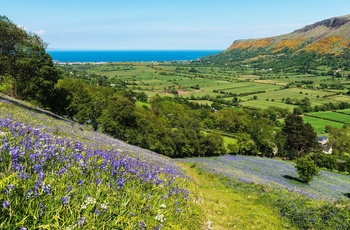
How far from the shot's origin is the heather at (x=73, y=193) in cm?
502

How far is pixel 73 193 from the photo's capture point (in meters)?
6.23

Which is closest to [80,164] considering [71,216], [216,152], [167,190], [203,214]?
[71,216]

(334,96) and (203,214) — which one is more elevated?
(203,214)

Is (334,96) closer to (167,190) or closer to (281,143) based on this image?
(281,143)

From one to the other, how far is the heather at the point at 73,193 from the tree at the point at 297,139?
3172 inches

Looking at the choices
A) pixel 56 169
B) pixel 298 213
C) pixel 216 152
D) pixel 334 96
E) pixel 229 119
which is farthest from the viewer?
pixel 334 96

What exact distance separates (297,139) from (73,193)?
8542 cm

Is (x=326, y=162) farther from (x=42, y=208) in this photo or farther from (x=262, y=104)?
(x=262, y=104)

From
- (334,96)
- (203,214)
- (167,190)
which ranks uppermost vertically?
(167,190)

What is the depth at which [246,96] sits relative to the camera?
191500mm

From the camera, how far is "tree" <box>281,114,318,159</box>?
8156cm

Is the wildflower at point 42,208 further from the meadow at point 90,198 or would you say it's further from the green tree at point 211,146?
the green tree at point 211,146

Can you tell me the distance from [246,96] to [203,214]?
188022 mm

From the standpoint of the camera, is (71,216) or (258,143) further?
(258,143)
